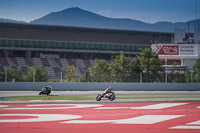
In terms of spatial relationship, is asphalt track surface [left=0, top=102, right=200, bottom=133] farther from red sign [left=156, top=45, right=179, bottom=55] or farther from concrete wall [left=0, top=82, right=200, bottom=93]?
red sign [left=156, top=45, right=179, bottom=55]

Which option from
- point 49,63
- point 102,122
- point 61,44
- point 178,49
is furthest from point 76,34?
point 102,122

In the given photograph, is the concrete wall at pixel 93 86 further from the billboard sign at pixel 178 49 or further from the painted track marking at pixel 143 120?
the billboard sign at pixel 178 49

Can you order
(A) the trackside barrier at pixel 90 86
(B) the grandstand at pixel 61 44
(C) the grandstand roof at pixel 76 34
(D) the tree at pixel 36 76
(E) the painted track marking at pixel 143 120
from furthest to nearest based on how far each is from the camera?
(C) the grandstand roof at pixel 76 34 → (B) the grandstand at pixel 61 44 → (D) the tree at pixel 36 76 → (A) the trackside barrier at pixel 90 86 → (E) the painted track marking at pixel 143 120

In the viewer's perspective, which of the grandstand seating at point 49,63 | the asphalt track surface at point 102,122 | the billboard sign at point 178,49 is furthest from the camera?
the billboard sign at point 178,49

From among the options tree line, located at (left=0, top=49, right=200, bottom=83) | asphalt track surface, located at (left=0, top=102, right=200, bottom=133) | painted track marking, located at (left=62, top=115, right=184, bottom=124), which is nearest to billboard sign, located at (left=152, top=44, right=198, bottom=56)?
tree line, located at (left=0, top=49, right=200, bottom=83)

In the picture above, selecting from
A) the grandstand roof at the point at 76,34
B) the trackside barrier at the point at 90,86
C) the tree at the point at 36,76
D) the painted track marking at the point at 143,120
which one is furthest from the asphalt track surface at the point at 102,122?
the grandstand roof at the point at 76,34

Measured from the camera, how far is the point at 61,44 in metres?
74.8

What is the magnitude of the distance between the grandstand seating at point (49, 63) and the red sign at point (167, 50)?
52.3 feet

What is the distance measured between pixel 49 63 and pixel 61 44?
6.18 meters

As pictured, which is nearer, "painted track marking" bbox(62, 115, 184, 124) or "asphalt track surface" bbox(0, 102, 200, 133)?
"asphalt track surface" bbox(0, 102, 200, 133)

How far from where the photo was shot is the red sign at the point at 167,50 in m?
67.5

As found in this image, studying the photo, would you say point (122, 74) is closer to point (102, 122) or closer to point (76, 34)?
point (102, 122)

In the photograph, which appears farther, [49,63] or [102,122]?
[49,63]

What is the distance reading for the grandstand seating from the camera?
65875mm
